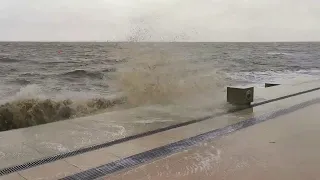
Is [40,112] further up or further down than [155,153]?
further down

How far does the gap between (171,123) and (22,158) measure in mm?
1480

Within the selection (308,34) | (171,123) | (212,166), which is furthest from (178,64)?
(308,34)

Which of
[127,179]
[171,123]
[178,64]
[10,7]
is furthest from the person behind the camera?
[10,7]

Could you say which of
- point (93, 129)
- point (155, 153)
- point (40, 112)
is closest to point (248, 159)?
point (155, 153)

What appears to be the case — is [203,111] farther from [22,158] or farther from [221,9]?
[221,9]

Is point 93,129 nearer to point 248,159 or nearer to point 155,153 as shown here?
point 155,153

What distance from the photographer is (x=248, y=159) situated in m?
2.24

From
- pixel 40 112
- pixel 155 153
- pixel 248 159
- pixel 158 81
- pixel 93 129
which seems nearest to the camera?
pixel 248 159

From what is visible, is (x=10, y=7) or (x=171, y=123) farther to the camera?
(x=10, y=7)

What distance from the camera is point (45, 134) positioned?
2826 millimetres

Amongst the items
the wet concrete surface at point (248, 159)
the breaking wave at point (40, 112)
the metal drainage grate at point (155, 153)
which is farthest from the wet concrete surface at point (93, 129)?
the breaking wave at point (40, 112)

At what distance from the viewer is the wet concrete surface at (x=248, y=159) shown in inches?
77.9

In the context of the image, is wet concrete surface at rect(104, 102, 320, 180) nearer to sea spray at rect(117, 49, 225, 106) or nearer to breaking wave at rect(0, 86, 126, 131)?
sea spray at rect(117, 49, 225, 106)

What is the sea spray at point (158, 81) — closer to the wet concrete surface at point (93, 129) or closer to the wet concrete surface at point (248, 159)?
the wet concrete surface at point (93, 129)
